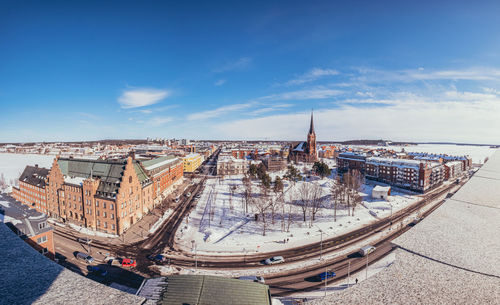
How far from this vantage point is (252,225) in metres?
37.6

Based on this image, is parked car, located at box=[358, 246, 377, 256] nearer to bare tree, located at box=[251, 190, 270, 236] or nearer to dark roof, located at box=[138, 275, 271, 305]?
bare tree, located at box=[251, 190, 270, 236]

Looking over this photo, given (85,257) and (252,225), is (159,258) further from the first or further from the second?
(252,225)

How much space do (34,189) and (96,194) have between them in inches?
730

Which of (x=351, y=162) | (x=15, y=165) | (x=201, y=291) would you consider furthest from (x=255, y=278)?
(x=15, y=165)

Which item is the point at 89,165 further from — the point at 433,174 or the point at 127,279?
the point at 433,174

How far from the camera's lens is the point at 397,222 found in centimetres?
3944

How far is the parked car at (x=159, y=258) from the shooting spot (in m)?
26.3

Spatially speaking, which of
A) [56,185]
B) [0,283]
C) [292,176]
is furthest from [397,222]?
[56,185]

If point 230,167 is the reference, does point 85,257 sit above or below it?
below

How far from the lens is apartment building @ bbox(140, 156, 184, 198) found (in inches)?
1956

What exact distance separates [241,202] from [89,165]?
30982mm

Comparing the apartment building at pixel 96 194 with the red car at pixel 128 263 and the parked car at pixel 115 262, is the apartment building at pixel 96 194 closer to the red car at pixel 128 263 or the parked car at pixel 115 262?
the parked car at pixel 115 262

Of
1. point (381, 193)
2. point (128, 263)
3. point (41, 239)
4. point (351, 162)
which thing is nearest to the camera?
point (41, 239)

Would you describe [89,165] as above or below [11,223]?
above
